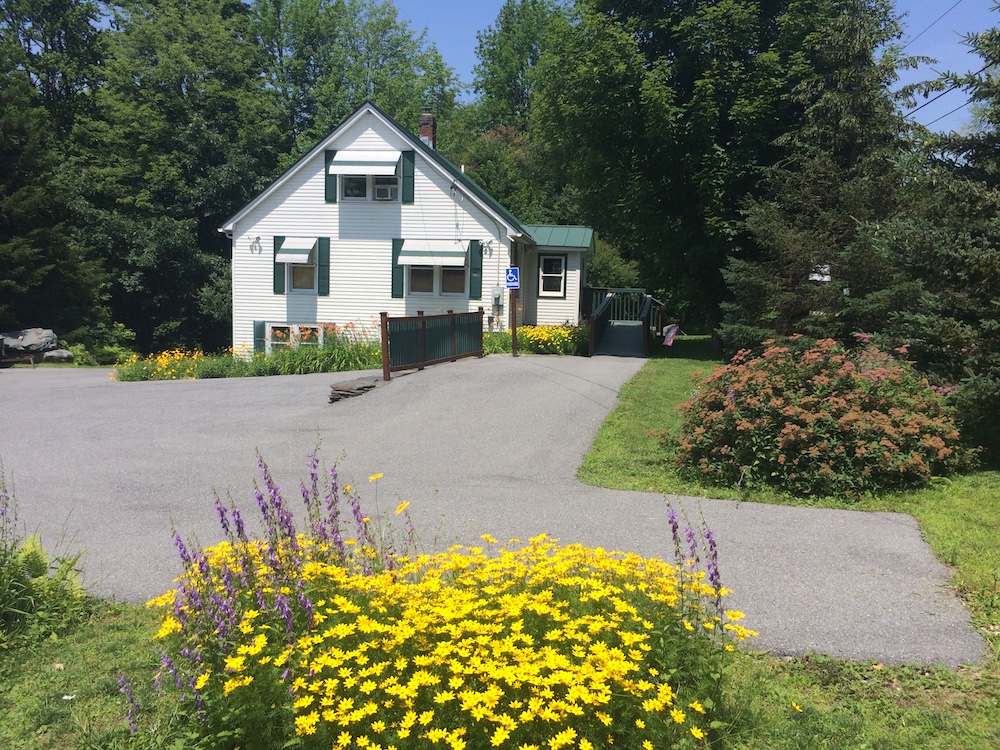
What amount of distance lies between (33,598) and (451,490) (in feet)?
13.1

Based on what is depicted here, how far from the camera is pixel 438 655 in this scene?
2949 mm

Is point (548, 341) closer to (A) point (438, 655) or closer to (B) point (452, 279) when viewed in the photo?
(B) point (452, 279)

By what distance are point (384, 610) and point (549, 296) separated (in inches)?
931

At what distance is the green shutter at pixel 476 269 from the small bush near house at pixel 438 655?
1998 centimetres

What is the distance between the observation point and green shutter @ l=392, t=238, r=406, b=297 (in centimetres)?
2420

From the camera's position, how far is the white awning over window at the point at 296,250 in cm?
2430

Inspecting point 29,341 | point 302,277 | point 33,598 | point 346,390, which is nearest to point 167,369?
point 302,277

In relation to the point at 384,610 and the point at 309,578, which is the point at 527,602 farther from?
the point at 309,578

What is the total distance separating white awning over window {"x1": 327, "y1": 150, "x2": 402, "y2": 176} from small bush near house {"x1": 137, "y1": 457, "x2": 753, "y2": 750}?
820 inches

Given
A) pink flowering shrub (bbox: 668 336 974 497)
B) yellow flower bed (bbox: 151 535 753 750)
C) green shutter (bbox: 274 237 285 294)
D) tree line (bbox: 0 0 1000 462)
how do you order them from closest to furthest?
yellow flower bed (bbox: 151 535 753 750) → pink flowering shrub (bbox: 668 336 974 497) → tree line (bbox: 0 0 1000 462) → green shutter (bbox: 274 237 285 294)

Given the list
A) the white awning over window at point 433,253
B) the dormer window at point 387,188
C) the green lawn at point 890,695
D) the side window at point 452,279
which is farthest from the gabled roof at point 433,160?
the green lawn at point 890,695

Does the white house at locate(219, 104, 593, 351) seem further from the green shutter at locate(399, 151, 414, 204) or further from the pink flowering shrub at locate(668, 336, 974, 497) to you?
the pink flowering shrub at locate(668, 336, 974, 497)

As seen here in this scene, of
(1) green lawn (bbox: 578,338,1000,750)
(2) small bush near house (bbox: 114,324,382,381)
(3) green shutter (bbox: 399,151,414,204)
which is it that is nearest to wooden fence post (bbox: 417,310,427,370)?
(2) small bush near house (bbox: 114,324,382,381)

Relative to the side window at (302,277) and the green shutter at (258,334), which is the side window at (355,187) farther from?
the green shutter at (258,334)
